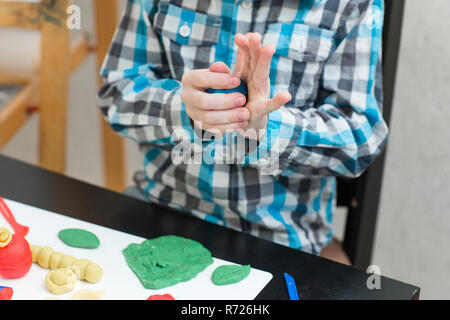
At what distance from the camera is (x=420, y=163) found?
83 centimetres

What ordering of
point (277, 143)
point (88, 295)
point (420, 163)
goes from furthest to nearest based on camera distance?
point (420, 163)
point (277, 143)
point (88, 295)

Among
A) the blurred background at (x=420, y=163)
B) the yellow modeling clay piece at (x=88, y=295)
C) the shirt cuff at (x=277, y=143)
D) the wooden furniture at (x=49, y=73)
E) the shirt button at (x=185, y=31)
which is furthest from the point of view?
the wooden furniture at (x=49, y=73)

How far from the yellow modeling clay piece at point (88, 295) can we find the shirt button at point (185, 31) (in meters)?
0.33

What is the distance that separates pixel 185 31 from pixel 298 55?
14 centimetres

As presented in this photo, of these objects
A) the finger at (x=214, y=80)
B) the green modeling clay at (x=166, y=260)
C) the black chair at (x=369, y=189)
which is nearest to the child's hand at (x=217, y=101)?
the finger at (x=214, y=80)

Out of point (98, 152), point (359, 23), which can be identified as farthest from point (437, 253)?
point (98, 152)

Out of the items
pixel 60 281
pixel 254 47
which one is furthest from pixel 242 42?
pixel 60 281

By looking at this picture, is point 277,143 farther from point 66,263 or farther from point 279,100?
point 66,263

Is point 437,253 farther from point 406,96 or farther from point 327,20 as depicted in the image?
point 327,20

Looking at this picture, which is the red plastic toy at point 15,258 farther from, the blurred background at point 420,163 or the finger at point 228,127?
the blurred background at point 420,163

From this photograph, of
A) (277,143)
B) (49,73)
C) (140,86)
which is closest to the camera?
(277,143)

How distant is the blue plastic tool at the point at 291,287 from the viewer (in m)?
0.46
